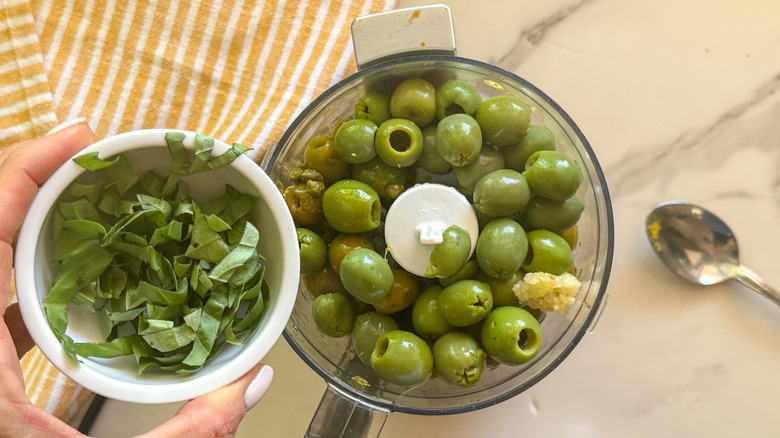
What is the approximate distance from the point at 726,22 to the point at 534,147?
41cm

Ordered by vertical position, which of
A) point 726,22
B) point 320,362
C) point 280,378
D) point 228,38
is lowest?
point 280,378

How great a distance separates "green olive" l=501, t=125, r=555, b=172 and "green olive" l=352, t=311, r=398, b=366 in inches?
9.0

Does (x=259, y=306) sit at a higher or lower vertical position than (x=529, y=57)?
lower

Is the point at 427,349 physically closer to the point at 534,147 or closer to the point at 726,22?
the point at 534,147

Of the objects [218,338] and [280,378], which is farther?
[280,378]

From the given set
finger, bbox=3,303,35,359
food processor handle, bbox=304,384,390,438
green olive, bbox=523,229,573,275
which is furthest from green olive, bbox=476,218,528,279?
finger, bbox=3,303,35,359

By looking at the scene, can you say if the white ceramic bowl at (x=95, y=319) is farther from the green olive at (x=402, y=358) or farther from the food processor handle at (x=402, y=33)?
the food processor handle at (x=402, y=33)

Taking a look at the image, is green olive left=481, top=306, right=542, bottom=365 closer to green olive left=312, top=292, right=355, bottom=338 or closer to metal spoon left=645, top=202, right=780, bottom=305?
green olive left=312, top=292, right=355, bottom=338

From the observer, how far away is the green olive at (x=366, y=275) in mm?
627

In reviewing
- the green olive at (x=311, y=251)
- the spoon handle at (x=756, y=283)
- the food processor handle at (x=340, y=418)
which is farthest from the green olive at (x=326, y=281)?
the spoon handle at (x=756, y=283)

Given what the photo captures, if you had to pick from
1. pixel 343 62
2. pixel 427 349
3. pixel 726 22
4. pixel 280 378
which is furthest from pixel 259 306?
pixel 726 22

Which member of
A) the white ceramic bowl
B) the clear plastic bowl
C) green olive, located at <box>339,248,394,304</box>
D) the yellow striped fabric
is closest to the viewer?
the white ceramic bowl

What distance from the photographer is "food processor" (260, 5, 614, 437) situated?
0.73m

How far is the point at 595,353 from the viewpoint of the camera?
2.77ft
